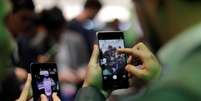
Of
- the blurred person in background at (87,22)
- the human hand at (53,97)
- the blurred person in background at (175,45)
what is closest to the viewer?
the blurred person in background at (175,45)

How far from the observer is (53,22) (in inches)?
223

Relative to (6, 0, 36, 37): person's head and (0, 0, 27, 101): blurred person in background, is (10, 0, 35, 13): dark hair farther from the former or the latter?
(0, 0, 27, 101): blurred person in background

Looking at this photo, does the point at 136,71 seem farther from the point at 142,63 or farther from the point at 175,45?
the point at 175,45

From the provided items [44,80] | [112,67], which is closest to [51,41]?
[44,80]

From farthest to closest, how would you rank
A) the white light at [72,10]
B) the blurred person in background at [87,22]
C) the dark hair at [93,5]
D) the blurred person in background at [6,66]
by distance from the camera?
1. the white light at [72,10]
2. the dark hair at [93,5]
3. the blurred person in background at [87,22]
4. the blurred person in background at [6,66]

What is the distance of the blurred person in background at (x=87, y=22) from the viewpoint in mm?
6051

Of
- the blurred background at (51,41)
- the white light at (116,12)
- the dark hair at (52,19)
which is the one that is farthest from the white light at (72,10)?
the dark hair at (52,19)

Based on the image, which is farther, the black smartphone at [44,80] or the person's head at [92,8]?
the person's head at [92,8]

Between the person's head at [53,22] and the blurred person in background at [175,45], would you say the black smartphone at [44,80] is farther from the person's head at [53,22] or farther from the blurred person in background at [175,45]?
the person's head at [53,22]

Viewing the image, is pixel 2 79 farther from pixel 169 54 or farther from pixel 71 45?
pixel 71 45

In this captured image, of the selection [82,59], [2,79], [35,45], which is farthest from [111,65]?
[82,59]

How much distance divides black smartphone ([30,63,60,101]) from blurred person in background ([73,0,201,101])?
96cm

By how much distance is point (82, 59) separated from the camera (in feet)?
18.5

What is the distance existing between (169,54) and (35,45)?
12.7 feet
